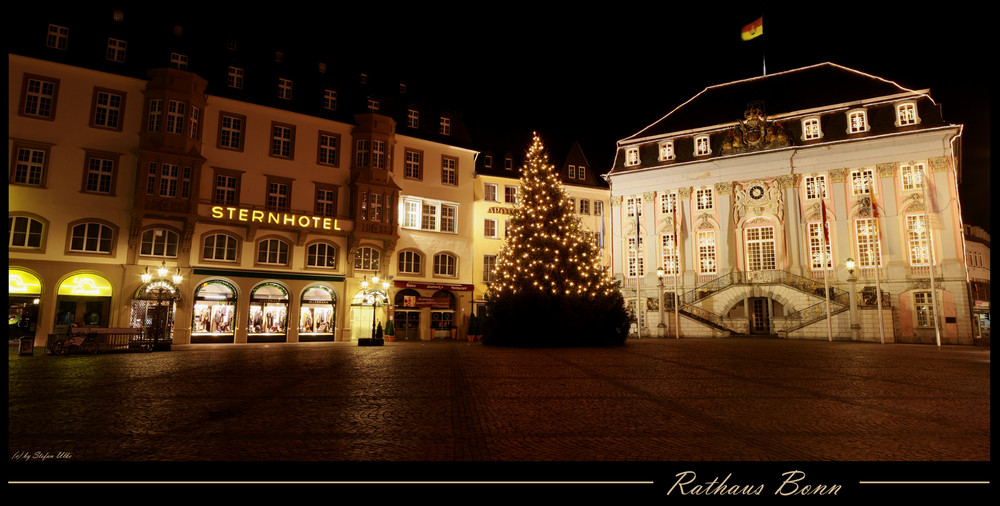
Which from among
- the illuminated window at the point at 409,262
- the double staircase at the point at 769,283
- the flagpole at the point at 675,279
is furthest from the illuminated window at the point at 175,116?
the double staircase at the point at 769,283

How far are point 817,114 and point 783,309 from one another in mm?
14192

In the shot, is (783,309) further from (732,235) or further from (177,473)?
(177,473)

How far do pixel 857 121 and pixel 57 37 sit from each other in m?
47.8

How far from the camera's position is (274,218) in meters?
30.7

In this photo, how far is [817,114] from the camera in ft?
127

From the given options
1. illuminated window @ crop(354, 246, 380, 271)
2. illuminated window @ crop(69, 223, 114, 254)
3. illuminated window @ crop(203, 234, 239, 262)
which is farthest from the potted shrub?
illuminated window @ crop(69, 223, 114, 254)

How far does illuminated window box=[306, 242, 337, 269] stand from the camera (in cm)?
3241

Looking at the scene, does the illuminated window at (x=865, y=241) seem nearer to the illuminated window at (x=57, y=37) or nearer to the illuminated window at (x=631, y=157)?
the illuminated window at (x=631, y=157)

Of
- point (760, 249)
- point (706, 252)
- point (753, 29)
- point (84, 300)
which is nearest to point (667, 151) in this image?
point (706, 252)

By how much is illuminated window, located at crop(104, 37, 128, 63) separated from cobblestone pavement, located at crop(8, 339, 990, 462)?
75.5 feet

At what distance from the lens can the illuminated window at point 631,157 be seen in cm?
4478

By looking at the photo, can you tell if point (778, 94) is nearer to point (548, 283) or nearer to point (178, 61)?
point (548, 283)

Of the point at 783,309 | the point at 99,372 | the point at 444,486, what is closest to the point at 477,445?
the point at 444,486

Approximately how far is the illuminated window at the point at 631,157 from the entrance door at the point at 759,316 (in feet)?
47.0
